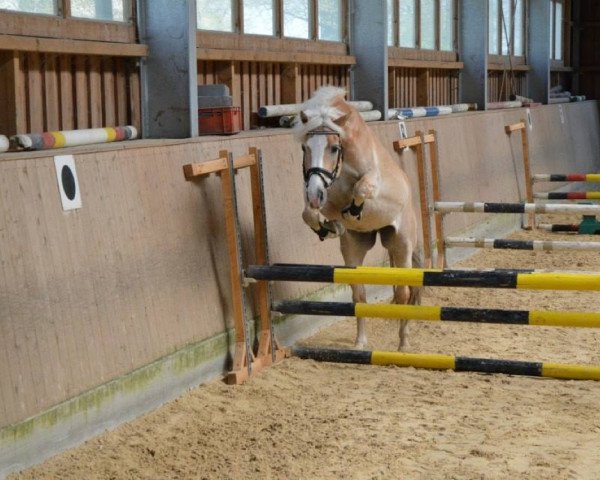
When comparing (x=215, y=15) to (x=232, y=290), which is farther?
(x=215, y=15)

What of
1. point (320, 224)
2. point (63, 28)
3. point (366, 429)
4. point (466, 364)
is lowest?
point (366, 429)

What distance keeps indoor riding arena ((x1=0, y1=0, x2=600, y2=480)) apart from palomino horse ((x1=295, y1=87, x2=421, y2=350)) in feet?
0.05

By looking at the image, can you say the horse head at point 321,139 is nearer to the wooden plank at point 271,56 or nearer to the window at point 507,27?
the wooden plank at point 271,56

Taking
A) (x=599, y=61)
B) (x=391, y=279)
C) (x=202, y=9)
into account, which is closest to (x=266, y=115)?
(x=202, y=9)

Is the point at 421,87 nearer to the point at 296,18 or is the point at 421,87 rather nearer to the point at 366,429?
the point at 296,18

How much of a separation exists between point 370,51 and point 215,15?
278 cm

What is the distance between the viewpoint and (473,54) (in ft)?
46.5

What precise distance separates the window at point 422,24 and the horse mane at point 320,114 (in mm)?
6232

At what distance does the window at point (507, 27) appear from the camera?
54.4ft

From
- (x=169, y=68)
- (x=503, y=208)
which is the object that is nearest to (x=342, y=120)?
(x=169, y=68)

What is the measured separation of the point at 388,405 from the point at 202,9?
373 cm

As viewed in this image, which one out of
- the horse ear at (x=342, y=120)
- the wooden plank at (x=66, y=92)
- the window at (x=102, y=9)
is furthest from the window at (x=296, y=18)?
the horse ear at (x=342, y=120)

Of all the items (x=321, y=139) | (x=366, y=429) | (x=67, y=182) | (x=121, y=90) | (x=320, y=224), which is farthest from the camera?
(x=121, y=90)

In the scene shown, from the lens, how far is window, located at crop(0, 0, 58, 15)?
5729mm
